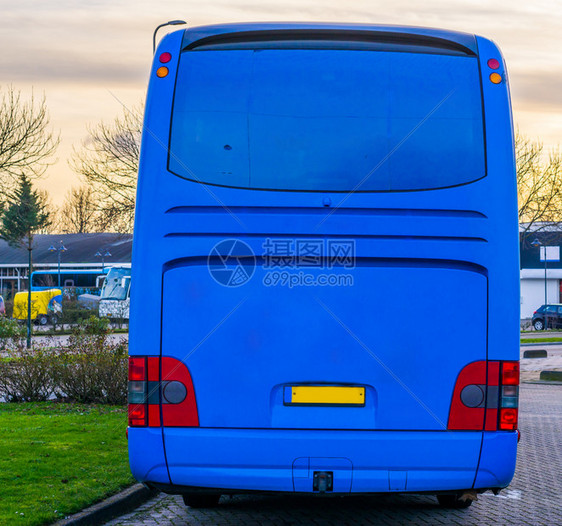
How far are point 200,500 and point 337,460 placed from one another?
234cm

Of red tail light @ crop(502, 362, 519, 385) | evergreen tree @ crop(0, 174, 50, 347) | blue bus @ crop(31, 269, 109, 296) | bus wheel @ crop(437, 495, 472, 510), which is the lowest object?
bus wheel @ crop(437, 495, 472, 510)

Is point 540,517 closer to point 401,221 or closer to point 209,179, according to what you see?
point 401,221

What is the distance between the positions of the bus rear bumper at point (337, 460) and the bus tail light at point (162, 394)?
0.52 feet

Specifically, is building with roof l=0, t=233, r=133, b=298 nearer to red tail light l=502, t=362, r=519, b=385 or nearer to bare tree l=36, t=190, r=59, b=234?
bare tree l=36, t=190, r=59, b=234

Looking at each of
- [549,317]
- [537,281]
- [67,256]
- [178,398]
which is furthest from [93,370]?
[67,256]

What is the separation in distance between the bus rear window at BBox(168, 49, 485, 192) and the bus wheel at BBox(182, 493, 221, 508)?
114 inches

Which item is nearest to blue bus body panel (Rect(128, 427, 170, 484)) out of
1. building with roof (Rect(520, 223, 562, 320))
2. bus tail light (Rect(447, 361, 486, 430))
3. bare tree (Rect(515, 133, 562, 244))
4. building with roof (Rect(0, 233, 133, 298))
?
bus tail light (Rect(447, 361, 486, 430))

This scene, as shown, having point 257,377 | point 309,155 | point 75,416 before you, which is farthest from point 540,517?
point 75,416

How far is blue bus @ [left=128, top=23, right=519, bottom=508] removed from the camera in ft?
15.5

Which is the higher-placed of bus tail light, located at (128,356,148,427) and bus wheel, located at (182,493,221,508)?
bus tail light, located at (128,356,148,427)

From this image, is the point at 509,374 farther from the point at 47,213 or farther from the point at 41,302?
the point at 47,213

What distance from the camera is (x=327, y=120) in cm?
505

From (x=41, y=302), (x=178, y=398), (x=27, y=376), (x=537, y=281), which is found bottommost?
(x=27, y=376)

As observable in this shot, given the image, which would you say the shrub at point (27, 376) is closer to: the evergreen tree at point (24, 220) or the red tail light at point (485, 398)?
the red tail light at point (485, 398)
